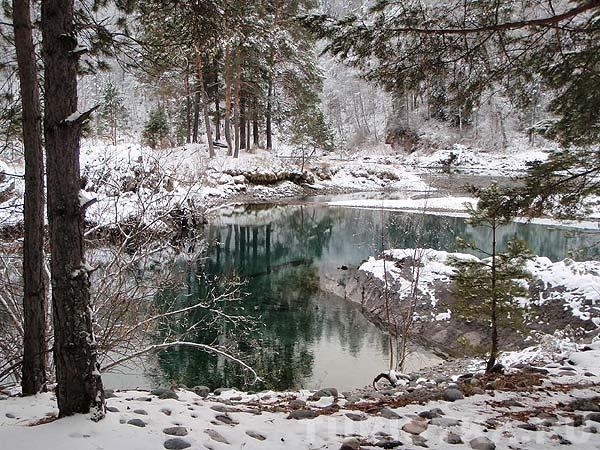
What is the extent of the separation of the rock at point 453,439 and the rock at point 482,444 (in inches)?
3.3

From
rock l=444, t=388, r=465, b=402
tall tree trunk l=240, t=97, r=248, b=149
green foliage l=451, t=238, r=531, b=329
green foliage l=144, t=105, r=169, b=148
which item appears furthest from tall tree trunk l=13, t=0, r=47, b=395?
green foliage l=144, t=105, r=169, b=148

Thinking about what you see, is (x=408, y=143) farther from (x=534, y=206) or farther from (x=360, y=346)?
(x=534, y=206)

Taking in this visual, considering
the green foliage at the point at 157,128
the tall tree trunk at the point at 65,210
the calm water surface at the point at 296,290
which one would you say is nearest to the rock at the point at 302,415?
the tall tree trunk at the point at 65,210

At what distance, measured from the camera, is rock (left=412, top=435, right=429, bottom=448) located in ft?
8.99

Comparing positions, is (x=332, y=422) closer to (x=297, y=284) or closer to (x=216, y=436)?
(x=216, y=436)

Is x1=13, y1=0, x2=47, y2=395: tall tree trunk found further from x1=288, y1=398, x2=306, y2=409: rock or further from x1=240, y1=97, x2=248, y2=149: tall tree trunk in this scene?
x1=240, y1=97, x2=248, y2=149: tall tree trunk

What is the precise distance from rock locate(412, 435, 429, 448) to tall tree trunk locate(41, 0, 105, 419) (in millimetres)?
1872

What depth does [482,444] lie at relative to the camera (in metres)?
2.72

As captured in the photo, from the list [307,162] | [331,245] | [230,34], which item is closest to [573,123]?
[230,34]

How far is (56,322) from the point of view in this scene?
263cm

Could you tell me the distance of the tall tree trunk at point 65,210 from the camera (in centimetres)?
260

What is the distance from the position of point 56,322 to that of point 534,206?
179 inches

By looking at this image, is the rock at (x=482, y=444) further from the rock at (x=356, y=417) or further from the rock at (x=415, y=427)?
the rock at (x=356, y=417)

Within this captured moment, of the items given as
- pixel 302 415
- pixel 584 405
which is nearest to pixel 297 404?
pixel 302 415
